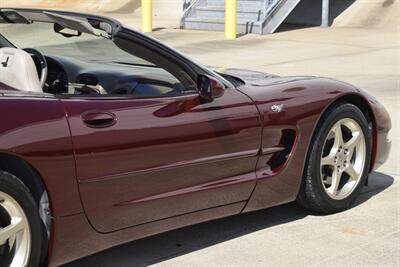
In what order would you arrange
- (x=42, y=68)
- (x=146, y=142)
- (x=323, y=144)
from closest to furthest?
(x=146, y=142) → (x=42, y=68) → (x=323, y=144)

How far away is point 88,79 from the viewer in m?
4.35

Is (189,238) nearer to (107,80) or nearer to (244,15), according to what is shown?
(107,80)

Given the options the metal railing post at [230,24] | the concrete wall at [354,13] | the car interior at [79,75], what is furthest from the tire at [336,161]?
the concrete wall at [354,13]

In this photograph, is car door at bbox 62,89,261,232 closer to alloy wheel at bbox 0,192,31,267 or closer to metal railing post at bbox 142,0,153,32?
alloy wheel at bbox 0,192,31,267

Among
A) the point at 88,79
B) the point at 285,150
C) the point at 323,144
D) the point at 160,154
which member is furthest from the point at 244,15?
the point at 160,154

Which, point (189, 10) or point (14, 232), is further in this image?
point (189, 10)

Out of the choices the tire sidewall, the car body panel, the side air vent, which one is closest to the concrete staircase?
the tire sidewall

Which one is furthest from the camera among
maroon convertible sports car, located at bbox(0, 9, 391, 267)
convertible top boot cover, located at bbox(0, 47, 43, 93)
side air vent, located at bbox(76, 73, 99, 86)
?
side air vent, located at bbox(76, 73, 99, 86)

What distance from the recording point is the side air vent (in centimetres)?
430

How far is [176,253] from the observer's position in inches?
166

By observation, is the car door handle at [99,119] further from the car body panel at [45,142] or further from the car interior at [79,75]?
the car interior at [79,75]

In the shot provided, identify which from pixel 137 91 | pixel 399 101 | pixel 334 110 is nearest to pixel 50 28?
pixel 137 91

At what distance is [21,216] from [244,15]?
52.4ft

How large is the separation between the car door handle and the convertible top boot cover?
1.17 ft
